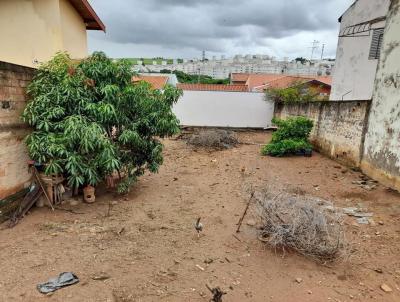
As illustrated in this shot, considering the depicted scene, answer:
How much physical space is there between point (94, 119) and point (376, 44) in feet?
34.3

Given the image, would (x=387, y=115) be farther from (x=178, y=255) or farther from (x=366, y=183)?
(x=178, y=255)

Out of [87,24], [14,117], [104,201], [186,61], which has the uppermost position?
[186,61]

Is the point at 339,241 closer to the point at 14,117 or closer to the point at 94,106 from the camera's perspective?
the point at 94,106

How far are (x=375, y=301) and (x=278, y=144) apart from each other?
6714mm

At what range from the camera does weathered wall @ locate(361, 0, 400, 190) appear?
18.8 ft

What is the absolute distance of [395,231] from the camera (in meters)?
4.10

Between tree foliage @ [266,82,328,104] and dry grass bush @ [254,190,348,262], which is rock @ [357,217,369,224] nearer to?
dry grass bush @ [254,190,348,262]

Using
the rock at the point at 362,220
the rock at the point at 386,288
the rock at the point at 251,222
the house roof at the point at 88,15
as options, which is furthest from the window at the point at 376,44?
the house roof at the point at 88,15

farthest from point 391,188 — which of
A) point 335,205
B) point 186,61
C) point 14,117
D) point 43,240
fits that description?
point 186,61

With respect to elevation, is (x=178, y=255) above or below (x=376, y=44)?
below

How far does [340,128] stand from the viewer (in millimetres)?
8227

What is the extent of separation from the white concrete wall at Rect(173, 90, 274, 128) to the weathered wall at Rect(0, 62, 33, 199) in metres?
11.5

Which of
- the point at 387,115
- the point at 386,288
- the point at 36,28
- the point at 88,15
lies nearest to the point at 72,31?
the point at 88,15

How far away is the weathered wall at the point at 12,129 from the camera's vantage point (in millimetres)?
4043
